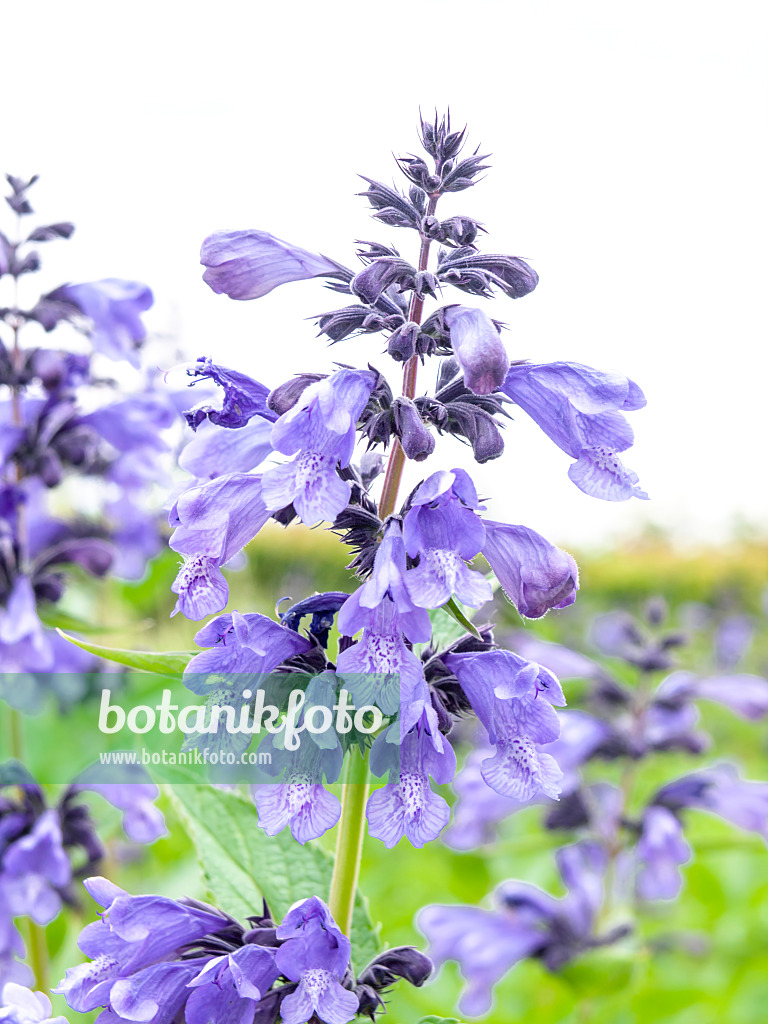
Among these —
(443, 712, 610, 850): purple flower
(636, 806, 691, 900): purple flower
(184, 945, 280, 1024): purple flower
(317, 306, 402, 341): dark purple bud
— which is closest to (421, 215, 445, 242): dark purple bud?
(317, 306, 402, 341): dark purple bud

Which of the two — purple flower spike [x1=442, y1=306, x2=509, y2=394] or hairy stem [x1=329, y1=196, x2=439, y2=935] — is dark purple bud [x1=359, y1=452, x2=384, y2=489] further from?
purple flower spike [x1=442, y1=306, x2=509, y2=394]

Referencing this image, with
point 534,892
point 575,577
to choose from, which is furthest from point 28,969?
point 575,577

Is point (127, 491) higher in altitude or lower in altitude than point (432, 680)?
higher

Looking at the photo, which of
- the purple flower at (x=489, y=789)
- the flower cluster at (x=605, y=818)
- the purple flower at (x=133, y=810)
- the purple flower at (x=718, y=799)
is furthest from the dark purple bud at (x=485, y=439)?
the purple flower at (x=718, y=799)

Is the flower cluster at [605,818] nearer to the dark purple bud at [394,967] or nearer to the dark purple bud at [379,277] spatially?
the dark purple bud at [394,967]

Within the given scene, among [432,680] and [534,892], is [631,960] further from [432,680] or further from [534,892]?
[432,680]

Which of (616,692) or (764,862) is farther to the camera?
(764,862)
